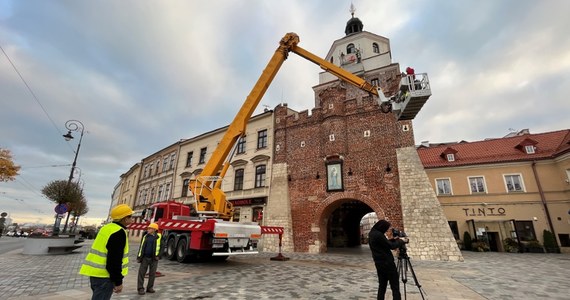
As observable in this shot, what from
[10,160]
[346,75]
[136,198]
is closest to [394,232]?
[346,75]

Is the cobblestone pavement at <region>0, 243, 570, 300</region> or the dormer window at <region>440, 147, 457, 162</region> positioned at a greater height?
the dormer window at <region>440, 147, 457, 162</region>

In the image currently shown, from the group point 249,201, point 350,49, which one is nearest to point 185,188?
point 249,201

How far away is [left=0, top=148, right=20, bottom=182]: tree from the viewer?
64.2 feet

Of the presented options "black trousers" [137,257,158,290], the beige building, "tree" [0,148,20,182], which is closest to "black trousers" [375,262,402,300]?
"black trousers" [137,257,158,290]

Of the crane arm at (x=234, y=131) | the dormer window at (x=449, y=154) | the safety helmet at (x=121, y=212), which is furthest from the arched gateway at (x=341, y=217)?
the safety helmet at (x=121, y=212)

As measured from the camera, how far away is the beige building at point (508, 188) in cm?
1775

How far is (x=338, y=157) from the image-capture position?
→ 17359mm

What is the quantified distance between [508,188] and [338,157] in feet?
42.8

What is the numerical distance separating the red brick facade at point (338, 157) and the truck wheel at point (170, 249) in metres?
7.87

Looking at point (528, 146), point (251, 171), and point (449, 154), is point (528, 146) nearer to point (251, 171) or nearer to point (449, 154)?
point (449, 154)

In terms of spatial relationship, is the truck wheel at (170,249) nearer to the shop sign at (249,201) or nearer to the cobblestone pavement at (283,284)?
the cobblestone pavement at (283,284)

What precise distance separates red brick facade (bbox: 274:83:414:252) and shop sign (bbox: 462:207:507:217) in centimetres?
919

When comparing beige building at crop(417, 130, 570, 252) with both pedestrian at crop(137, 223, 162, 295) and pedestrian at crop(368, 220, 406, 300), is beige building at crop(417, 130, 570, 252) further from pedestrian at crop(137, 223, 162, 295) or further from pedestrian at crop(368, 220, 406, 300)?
pedestrian at crop(137, 223, 162, 295)

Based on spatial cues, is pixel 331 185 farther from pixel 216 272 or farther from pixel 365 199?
pixel 216 272
